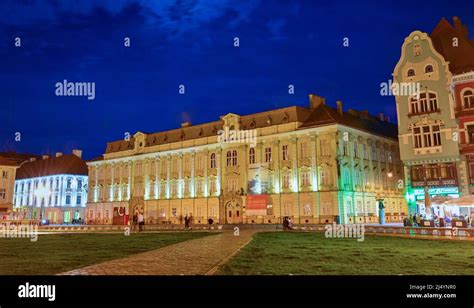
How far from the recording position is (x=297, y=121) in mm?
52688

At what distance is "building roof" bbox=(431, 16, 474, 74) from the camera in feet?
131

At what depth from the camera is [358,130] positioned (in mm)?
52188

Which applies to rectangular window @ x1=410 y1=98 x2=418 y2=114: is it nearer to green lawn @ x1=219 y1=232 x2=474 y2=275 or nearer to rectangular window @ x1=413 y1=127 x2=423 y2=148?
rectangular window @ x1=413 y1=127 x2=423 y2=148

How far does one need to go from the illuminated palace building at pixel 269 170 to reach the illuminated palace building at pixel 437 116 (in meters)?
9.14

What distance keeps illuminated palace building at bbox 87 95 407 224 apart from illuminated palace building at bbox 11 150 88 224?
46.2ft

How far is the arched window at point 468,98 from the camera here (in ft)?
125

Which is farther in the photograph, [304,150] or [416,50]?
[304,150]

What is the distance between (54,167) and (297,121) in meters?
56.8

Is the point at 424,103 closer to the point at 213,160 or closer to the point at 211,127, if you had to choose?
the point at 213,160

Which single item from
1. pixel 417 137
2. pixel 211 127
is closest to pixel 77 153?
pixel 211 127

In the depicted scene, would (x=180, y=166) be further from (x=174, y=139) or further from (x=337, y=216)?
(x=337, y=216)

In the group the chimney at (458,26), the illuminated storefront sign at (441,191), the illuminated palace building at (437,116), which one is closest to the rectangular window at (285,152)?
the illuminated palace building at (437,116)

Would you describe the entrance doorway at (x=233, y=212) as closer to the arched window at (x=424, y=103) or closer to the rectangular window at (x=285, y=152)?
the rectangular window at (x=285, y=152)

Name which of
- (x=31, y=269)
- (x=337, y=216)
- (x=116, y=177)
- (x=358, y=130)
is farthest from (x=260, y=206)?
(x=31, y=269)
